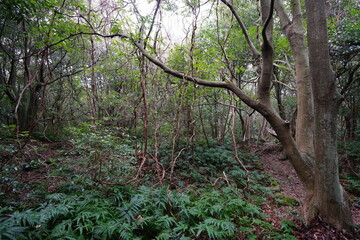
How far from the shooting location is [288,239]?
9.01 ft

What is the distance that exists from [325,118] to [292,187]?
13.9ft

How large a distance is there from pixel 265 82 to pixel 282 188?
441cm

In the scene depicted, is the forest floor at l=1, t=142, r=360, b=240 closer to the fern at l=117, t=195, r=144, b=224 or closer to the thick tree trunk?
the thick tree trunk

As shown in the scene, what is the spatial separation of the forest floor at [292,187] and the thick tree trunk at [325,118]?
0.19 metres

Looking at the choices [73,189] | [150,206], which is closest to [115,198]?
[150,206]

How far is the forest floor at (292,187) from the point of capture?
2.91 m

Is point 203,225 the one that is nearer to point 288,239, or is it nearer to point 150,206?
point 150,206

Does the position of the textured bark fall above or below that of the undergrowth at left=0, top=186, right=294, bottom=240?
above

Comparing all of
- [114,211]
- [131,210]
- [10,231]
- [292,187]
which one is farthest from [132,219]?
[292,187]

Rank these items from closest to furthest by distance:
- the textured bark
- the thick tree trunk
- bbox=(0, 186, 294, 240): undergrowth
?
bbox=(0, 186, 294, 240): undergrowth, the thick tree trunk, the textured bark

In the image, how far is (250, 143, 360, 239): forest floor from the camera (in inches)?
114

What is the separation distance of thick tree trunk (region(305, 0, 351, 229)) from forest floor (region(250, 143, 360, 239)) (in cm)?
19

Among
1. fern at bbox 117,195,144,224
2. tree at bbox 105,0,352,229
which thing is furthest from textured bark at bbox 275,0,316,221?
fern at bbox 117,195,144,224

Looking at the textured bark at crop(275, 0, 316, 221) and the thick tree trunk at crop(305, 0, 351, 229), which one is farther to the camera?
the textured bark at crop(275, 0, 316, 221)
